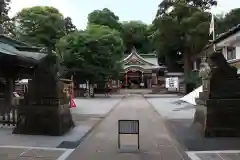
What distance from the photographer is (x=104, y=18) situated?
71938mm

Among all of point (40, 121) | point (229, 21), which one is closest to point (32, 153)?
point (40, 121)

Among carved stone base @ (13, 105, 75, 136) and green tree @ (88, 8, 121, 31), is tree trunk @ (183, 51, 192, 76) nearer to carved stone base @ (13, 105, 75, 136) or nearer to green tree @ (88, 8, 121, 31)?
green tree @ (88, 8, 121, 31)

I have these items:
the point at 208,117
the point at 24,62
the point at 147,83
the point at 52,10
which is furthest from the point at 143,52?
the point at 208,117

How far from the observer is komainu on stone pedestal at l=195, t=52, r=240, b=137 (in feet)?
38.5

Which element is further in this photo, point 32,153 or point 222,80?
point 222,80

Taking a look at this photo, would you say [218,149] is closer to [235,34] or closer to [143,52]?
[235,34]

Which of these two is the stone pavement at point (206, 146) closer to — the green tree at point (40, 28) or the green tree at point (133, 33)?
the green tree at point (40, 28)

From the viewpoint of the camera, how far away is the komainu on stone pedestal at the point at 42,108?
41.0ft

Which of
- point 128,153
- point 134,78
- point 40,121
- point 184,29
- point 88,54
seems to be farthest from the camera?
point 134,78

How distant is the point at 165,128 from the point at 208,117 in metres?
3.22

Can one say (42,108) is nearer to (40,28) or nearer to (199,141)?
(199,141)

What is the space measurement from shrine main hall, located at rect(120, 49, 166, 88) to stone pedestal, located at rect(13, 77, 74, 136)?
180ft

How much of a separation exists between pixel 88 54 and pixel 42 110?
25447 millimetres

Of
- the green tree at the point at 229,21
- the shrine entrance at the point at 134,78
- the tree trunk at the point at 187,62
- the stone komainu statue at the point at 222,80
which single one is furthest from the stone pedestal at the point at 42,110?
the shrine entrance at the point at 134,78
